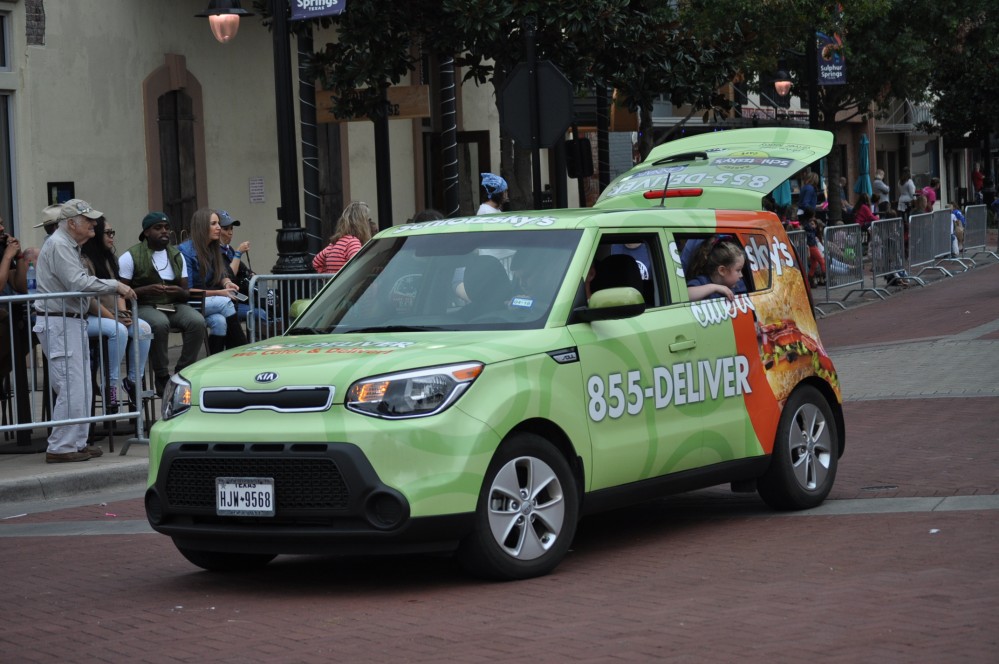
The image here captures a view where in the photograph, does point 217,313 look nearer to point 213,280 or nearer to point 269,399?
point 213,280

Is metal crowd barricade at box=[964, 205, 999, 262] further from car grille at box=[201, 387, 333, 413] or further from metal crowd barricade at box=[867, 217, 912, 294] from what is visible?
car grille at box=[201, 387, 333, 413]

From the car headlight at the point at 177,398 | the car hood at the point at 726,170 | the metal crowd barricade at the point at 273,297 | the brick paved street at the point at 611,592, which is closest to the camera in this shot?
the brick paved street at the point at 611,592

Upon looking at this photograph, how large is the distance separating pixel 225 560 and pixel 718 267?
315 cm

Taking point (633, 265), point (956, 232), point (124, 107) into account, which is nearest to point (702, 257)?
point (633, 265)

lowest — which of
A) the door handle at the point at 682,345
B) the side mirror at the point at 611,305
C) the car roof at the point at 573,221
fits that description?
the door handle at the point at 682,345

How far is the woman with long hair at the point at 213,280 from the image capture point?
13.8 m

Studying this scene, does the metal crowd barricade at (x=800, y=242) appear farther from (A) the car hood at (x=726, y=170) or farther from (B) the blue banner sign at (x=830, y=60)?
(A) the car hood at (x=726, y=170)

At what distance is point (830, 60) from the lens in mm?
30203

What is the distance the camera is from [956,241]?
107 ft

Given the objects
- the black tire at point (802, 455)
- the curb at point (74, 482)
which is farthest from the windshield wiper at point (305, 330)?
the curb at point (74, 482)

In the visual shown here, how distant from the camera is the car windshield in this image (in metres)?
8.04

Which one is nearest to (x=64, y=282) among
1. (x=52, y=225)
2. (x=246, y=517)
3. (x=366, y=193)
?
(x=52, y=225)

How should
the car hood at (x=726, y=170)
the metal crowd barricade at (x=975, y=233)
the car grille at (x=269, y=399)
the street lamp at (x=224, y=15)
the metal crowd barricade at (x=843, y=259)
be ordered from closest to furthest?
the car grille at (x=269, y=399), the car hood at (x=726, y=170), the street lamp at (x=224, y=15), the metal crowd barricade at (x=843, y=259), the metal crowd barricade at (x=975, y=233)

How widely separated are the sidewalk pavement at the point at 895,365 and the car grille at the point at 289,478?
148 inches
